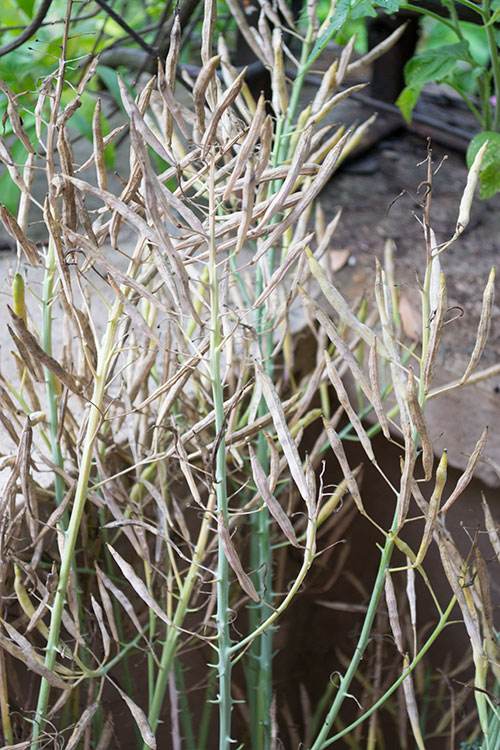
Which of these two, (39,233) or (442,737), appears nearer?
(442,737)

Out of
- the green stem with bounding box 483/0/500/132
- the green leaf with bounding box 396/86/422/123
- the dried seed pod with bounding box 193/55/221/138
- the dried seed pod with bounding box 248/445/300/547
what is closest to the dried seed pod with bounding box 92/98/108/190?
the dried seed pod with bounding box 193/55/221/138

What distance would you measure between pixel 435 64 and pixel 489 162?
0.28 meters

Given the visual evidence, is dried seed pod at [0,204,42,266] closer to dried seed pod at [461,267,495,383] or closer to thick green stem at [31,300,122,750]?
thick green stem at [31,300,122,750]

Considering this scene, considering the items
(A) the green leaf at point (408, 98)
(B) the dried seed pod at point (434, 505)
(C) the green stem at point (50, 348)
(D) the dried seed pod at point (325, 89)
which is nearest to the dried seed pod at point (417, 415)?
(B) the dried seed pod at point (434, 505)

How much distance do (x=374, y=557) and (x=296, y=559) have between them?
0.52 ft

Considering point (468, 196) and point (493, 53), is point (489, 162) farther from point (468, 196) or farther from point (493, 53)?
point (468, 196)

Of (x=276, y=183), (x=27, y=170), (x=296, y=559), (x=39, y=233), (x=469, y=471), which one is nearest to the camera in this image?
(x=469, y=471)

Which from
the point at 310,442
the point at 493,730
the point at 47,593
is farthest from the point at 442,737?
the point at 47,593

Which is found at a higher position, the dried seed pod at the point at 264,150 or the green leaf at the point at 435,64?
the dried seed pod at the point at 264,150

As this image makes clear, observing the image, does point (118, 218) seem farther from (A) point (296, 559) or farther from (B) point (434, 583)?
(B) point (434, 583)

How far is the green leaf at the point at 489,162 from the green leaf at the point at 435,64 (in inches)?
7.2

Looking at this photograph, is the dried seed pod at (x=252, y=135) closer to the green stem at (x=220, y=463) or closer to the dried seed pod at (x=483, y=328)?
the green stem at (x=220, y=463)

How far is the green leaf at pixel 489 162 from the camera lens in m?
0.92

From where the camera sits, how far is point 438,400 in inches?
44.8
